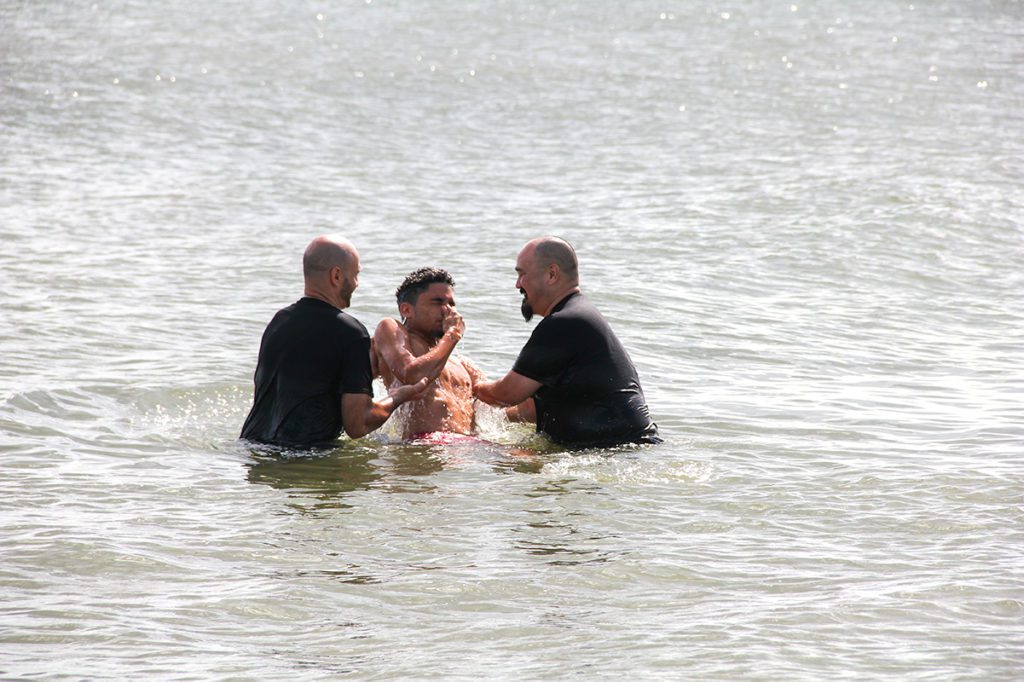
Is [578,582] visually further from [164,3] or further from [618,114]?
[164,3]

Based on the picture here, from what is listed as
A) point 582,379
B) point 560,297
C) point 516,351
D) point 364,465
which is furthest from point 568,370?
point 516,351

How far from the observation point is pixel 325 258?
9.05 meters

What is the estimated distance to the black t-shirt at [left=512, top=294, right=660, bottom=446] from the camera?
9297 millimetres

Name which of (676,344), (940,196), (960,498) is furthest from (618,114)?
(960,498)

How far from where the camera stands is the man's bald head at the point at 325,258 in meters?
9.06

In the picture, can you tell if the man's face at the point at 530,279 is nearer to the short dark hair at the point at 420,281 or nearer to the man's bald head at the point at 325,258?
the short dark hair at the point at 420,281

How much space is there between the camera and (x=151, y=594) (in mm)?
6699

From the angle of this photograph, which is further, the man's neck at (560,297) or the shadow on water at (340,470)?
the man's neck at (560,297)

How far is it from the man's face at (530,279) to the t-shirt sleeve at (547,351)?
254 millimetres

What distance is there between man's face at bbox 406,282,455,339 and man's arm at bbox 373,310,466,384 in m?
0.09

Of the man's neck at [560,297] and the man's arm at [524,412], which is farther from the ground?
the man's neck at [560,297]

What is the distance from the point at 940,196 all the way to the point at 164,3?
2482 cm

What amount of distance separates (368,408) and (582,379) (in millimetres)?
1411

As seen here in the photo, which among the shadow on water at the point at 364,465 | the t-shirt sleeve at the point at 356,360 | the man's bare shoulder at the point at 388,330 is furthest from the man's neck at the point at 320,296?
the shadow on water at the point at 364,465
